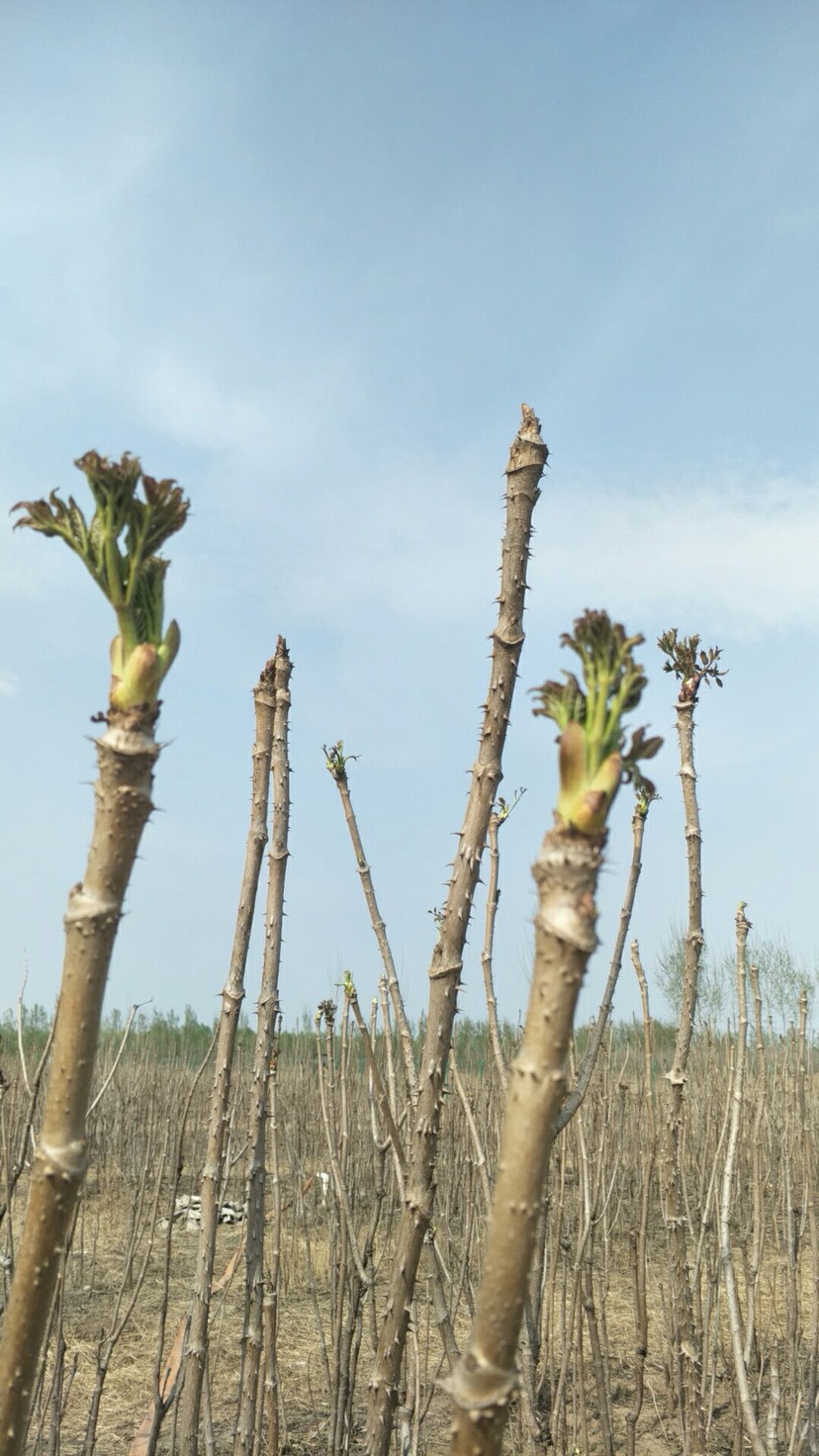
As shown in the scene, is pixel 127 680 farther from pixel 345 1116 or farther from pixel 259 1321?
pixel 345 1116

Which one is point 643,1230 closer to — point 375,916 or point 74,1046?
point 375,916

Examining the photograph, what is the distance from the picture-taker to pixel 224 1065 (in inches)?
73.2

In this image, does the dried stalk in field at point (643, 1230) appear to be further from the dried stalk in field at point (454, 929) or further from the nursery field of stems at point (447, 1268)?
the dried stalk in field at point (454, 929)

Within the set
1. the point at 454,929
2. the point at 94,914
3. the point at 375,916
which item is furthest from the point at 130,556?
the point at 375,916

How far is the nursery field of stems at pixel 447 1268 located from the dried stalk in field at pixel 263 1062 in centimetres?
11

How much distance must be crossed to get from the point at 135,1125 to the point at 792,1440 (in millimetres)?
6786

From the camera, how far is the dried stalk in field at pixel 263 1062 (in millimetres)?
1867

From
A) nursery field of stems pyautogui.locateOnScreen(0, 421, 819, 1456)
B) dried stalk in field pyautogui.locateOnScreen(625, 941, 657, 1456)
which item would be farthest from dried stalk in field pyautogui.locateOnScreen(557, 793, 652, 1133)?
dried stalk in field pyautogui.locateOnScreen(625, 941, 657, 1456)

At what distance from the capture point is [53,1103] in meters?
0.62

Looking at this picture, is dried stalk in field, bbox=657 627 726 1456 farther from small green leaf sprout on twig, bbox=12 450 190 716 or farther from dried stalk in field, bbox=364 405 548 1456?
small green leaf sprout on twig, bbox=12 450 190 716

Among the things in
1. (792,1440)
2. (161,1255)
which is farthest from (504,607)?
(161,1255)

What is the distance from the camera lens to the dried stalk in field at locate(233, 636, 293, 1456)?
73.5 inches

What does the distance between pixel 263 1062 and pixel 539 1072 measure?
1.45 metres

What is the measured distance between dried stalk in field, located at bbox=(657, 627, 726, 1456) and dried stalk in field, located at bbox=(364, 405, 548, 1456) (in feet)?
3.28
